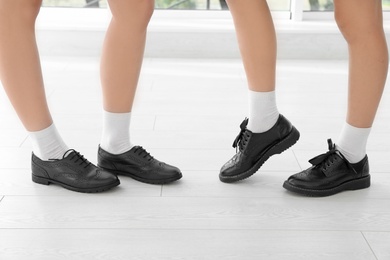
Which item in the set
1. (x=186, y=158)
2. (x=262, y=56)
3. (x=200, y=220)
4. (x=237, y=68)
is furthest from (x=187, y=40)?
(x=200, y=220)

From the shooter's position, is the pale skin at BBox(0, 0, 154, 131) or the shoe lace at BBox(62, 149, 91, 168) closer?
the pale skin at BBox(0, 0, 154, 131)

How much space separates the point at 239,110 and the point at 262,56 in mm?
911

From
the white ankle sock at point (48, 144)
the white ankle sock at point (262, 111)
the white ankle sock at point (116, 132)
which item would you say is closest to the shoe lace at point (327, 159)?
the white ankle sock at point (262, 111)

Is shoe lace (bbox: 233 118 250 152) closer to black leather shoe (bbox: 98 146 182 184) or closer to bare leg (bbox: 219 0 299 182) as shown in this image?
bare leg (bbox: 219 0 299 182)

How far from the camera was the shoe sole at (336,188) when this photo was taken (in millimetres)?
1841

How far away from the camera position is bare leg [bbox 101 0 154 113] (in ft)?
5.89

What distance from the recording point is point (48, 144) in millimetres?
Answer: 1880

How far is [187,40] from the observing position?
400cm

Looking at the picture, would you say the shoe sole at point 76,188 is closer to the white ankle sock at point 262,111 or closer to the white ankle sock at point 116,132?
the white ankle sock at point 116,132

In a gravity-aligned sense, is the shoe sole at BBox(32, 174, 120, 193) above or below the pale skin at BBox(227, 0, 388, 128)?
below

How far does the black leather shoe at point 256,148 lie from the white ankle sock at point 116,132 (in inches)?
11.0

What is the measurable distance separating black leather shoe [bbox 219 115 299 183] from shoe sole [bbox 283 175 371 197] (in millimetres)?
104

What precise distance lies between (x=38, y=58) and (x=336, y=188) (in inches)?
32.5

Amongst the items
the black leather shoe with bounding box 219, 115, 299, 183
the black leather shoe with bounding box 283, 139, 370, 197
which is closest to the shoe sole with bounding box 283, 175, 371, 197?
the black leather shoe with bounding box 283, 139, 370, 197
